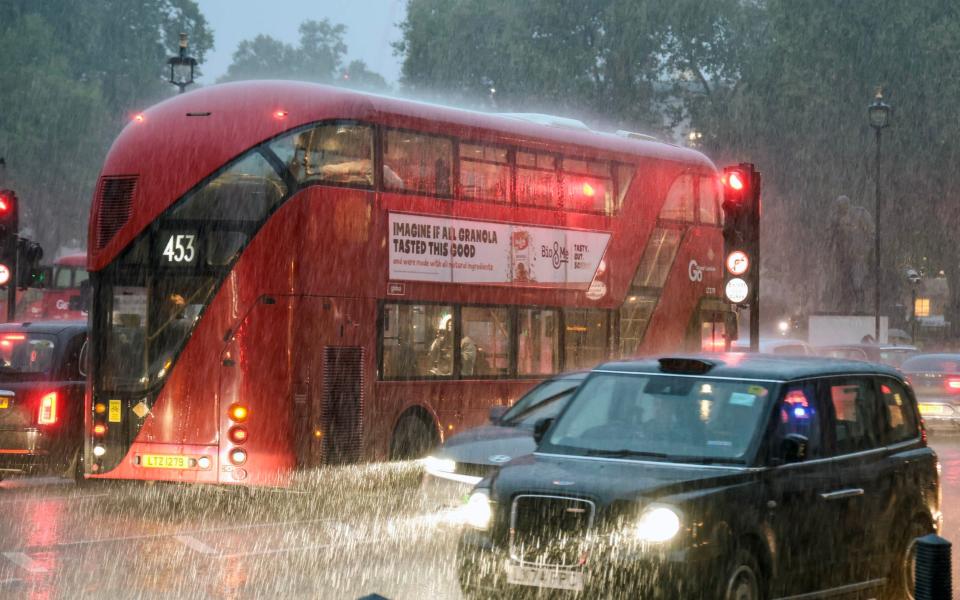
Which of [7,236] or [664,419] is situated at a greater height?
[7,236]

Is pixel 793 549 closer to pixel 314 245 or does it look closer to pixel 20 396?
pixel 314 245

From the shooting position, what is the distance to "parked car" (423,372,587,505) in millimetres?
10898

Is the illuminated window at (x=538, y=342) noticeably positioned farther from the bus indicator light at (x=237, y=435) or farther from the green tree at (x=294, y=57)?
the green tree at (x=294, y=57)

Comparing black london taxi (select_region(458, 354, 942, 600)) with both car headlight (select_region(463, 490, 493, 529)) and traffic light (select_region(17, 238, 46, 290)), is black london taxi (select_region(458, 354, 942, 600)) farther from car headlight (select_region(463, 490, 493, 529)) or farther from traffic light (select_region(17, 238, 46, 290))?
traffic light (select_region(17, 238, 46, 290))

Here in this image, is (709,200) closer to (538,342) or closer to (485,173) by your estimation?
(538,342)

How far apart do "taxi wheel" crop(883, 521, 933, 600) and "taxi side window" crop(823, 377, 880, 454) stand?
656mm

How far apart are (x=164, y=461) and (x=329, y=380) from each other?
1.84m

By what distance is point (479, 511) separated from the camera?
7977 mm

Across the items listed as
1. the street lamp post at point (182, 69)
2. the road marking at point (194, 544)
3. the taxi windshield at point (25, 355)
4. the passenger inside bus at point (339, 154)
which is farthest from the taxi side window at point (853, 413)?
the street lamp post at point (182, 69)

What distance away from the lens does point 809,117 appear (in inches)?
2002

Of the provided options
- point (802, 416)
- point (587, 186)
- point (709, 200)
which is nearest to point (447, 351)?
point (587, 186)

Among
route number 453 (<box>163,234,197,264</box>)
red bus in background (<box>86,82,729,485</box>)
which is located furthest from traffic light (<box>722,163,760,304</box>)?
route number 453 (<box>163,234,197,264</box>)

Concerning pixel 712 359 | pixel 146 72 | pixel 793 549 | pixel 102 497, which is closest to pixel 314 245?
pixel 102 497

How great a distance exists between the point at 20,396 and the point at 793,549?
416 inches
